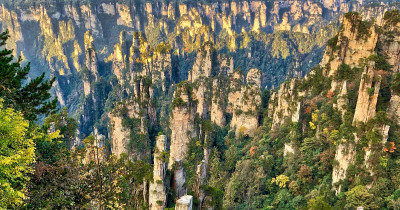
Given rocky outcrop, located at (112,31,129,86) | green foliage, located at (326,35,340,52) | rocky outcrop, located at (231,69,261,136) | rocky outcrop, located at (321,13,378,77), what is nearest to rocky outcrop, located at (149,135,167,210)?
rocky outcrop, located at (321,13,378,77)

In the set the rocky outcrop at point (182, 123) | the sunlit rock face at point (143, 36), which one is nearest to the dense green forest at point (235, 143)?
the rocky outcrop at point (182, 123)

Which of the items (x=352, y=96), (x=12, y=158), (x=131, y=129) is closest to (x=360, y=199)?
(x=352, y=96)

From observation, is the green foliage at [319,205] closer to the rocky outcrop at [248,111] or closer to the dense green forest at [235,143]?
the dense green forest at [235,143]

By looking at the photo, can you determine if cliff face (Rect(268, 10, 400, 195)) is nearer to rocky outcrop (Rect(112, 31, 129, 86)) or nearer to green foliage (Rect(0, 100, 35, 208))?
green foliage (Rect(0, 100, 35, 208))

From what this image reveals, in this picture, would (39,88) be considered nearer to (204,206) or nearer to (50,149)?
(50,149)

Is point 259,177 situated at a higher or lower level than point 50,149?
lower

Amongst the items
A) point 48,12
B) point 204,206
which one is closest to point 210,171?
point 204,206

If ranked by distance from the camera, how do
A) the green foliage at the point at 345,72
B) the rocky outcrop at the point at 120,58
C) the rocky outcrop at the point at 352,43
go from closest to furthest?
the green foliage at the point at 345,72 < the rocky outcrop at the point at 352,43 < the rocky outcrop at the point at 120,58

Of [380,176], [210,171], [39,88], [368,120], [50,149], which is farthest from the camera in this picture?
[210,171]
